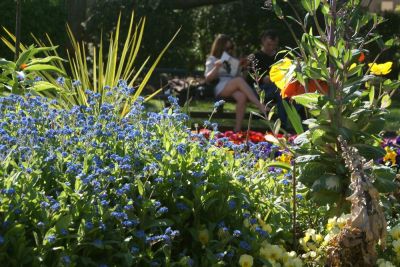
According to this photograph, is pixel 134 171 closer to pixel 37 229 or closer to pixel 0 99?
pixel 37 229

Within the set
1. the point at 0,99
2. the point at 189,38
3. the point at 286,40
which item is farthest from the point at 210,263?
the point at 189,38

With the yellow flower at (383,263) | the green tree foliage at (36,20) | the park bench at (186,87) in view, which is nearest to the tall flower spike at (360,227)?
the yellow flower at (383,263)

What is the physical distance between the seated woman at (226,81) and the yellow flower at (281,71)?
176 inches

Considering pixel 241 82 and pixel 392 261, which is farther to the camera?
pixel 241 82

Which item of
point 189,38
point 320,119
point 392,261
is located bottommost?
point 189,38

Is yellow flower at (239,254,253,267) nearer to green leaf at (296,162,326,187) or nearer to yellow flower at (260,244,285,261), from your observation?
yellow flower at (260,244,285,261)

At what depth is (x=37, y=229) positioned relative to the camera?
306 cm

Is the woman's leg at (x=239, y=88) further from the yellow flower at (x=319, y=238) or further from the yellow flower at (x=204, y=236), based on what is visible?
the yellow flower at (x=204, y=236)

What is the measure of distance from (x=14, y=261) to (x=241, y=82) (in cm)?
635

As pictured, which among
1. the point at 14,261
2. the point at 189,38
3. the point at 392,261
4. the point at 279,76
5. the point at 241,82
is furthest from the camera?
the point at 189,38

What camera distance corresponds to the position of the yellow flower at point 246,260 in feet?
10.8

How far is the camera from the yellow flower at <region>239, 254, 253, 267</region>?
330 cm

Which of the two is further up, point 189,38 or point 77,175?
point 77,175

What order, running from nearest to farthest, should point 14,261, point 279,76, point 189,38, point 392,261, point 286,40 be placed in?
1. point 14,261
2. point 392,261
3. point 279,76
4. point 286,40
5. point 189,38
